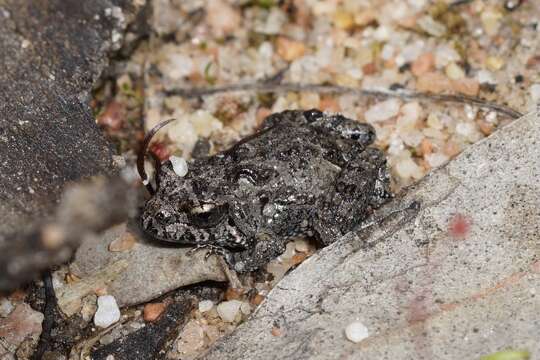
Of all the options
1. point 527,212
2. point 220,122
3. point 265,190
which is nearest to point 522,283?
point 527,212

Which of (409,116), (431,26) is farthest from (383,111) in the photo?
(431,26)

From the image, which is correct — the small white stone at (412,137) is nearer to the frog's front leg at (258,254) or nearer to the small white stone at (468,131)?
the small white stone at (468,131)

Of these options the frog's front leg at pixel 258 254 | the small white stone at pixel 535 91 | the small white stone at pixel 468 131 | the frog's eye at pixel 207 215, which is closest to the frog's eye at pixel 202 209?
the frog's eye at pixel 207 215

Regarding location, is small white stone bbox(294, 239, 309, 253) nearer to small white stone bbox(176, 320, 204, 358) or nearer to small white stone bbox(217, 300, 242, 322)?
small white stone bbox(217, 300, 242, 322)

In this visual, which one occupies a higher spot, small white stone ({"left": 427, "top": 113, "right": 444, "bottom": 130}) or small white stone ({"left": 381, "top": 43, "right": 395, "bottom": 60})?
small white stone ({"left": 381, "top": 43, "right": 395, "bottom": 60})

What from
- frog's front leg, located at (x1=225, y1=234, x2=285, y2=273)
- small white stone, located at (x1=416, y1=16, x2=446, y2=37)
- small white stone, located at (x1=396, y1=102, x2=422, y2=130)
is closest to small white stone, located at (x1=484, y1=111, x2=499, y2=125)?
small white stone, located at (x1=396, y1=102, x2=422, y2=130)

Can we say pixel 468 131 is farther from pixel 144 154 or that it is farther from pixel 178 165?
pixel 144 154
